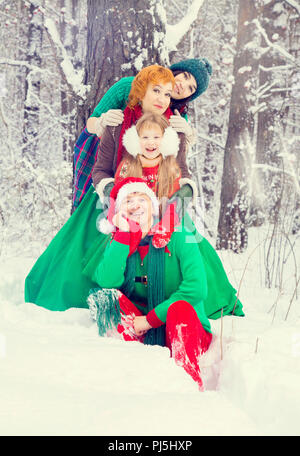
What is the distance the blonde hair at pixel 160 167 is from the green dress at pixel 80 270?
0.39 meters

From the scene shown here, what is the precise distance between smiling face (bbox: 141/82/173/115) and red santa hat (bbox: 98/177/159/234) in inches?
18.5

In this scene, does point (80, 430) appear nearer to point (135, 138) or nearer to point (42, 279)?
point (135, 138)

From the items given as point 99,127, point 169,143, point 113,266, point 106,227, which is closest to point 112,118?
point 99,127

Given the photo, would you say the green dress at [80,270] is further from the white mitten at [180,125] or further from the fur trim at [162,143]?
the white mitten at [180,125]

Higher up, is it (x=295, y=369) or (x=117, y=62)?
(x=117, y=62)

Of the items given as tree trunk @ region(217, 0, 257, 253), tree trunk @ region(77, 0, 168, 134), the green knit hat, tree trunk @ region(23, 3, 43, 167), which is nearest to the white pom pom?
the green knit hat

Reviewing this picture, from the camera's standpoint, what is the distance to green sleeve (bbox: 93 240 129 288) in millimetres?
2279

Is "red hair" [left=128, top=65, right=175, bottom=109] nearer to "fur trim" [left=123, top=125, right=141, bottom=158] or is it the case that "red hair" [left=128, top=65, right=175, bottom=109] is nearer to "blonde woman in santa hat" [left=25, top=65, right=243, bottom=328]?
"blonde woman in santa hat" [left=25, top=65, right=243, bottom=328]

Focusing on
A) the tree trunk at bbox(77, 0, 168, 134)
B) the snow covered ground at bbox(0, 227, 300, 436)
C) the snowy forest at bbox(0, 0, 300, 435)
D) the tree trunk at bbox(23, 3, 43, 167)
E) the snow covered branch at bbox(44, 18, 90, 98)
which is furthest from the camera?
the tree trunk at bbox(23, 3, 43, 167)

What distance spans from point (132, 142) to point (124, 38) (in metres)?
1.29

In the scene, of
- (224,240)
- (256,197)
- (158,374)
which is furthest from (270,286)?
(256,197)

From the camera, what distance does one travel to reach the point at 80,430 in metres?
1.18

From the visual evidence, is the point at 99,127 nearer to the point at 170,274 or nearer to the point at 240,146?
the point at 170,274

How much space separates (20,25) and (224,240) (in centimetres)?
890
